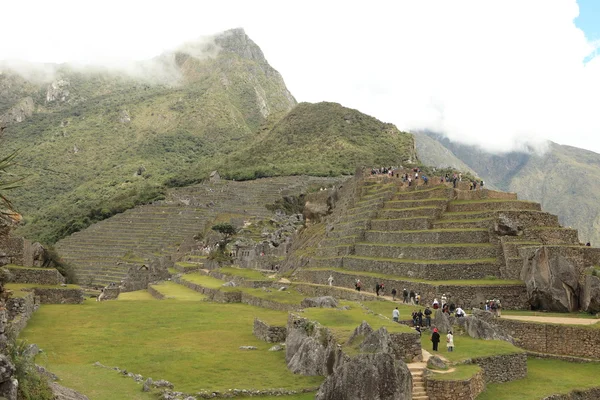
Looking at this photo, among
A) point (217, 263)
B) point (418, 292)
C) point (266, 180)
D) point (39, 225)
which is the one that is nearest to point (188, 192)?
point (266, 180)

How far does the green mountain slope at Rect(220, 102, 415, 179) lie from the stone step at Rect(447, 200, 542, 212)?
208 ft

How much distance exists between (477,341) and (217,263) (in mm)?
36516

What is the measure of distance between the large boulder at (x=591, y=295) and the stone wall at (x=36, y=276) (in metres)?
24.3

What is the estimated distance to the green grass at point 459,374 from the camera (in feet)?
48.9

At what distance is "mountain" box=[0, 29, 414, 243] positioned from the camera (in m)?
103

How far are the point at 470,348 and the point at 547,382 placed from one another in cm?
230

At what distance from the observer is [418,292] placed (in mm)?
26875

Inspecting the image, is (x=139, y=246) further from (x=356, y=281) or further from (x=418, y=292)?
(x=418, y=292)

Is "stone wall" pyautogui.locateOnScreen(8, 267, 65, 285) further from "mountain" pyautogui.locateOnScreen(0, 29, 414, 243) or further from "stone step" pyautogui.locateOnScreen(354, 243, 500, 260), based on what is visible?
"mountain" pyautogui.locateOnScreen(0, 29, 414, 243)

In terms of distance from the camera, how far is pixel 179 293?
41.0 metres

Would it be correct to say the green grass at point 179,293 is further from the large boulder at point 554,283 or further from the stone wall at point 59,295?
the large boulder at point 554,283

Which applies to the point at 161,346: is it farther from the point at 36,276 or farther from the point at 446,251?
the point at 446,251

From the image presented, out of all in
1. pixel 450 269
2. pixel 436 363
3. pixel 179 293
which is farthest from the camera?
pixel 179 293

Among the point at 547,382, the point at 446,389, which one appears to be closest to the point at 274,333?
the point at 446,389
